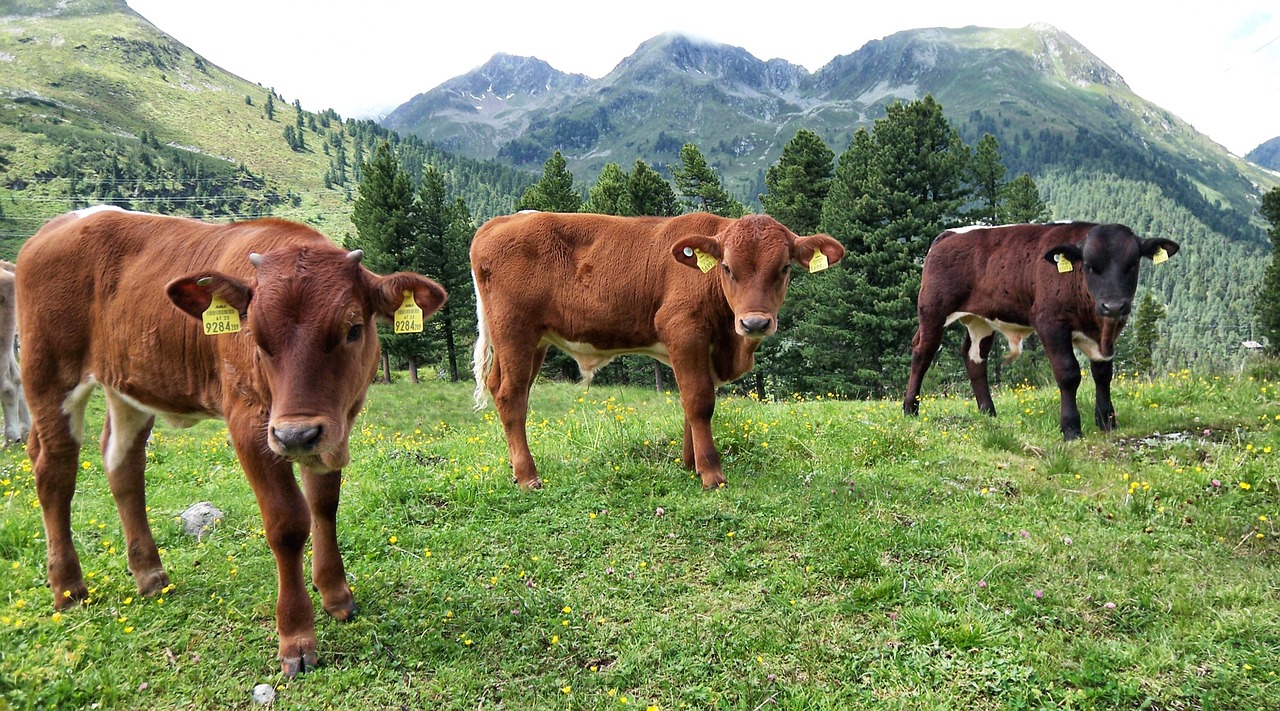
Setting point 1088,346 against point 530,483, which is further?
point 1088,346

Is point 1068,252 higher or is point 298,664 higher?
point 1068,252

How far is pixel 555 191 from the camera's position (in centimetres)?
3584

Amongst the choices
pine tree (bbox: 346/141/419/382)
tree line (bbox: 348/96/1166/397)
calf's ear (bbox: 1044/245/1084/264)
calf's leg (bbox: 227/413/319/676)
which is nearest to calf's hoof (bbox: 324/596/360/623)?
calf's leg (bbox: 227/413/319/676)

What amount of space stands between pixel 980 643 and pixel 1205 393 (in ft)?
27.7

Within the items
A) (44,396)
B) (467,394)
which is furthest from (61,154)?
(44,396)

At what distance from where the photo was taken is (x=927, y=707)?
3.58 meters

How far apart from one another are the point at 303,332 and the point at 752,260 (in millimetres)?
Result: 4325

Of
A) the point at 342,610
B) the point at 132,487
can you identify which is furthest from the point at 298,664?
the point at 132,487

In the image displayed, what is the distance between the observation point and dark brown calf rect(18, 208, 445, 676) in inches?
140

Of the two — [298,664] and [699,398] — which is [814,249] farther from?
[298,664]

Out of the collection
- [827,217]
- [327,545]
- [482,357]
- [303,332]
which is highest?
[827,217]

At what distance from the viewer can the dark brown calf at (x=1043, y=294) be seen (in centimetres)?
820

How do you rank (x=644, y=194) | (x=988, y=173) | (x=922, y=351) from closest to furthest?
(x=922, y=351) < (x=644, y=194) < (x=988, y=173)

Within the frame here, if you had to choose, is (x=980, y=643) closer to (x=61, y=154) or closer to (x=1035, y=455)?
(x=1035, y=455)
